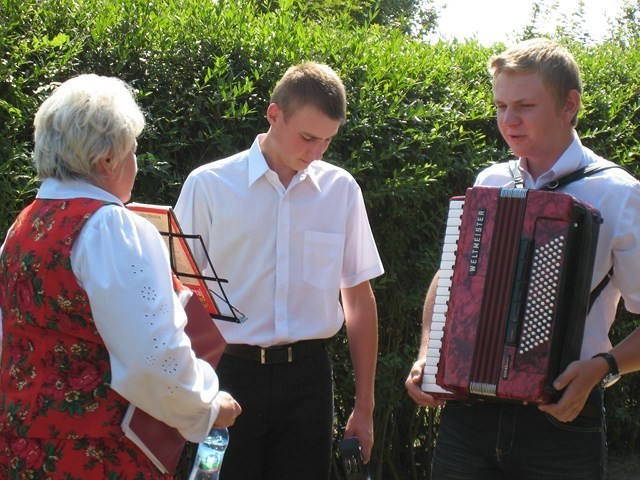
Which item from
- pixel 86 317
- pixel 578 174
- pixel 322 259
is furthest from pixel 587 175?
pixel 86 317

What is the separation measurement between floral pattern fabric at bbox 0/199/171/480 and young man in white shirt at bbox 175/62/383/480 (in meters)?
0.96

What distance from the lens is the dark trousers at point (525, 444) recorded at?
313cm

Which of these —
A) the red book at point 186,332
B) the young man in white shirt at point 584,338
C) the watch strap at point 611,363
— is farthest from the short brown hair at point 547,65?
the red book at point 186,332

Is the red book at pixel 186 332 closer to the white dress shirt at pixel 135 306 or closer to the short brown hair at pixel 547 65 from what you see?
the white dress shirt at pixel 135 306

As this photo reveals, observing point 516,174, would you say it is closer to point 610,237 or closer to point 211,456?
point 610,237

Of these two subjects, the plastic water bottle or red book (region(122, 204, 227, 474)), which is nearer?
red book (region(122, 204, 227, 474))

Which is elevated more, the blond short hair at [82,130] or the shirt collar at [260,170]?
the blond short hair at [82,130]

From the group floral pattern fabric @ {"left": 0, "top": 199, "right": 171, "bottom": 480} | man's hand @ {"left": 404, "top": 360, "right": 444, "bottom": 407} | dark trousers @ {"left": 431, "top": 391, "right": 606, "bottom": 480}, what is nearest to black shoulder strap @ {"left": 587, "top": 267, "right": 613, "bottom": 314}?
dark trousers @ {"left": 431, "top": 391, "right": 606, "bottom": 480}

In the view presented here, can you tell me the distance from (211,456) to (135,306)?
0.92 metres

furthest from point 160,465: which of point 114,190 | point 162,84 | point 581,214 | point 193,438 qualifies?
point 162,84

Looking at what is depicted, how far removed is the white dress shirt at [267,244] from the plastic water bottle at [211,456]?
0.43 metres

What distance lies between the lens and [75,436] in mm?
2678

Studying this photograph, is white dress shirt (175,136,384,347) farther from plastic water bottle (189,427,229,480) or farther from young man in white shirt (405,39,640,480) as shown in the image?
young man in white shirt (405,39,640,480)

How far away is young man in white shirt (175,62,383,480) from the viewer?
144 inches
